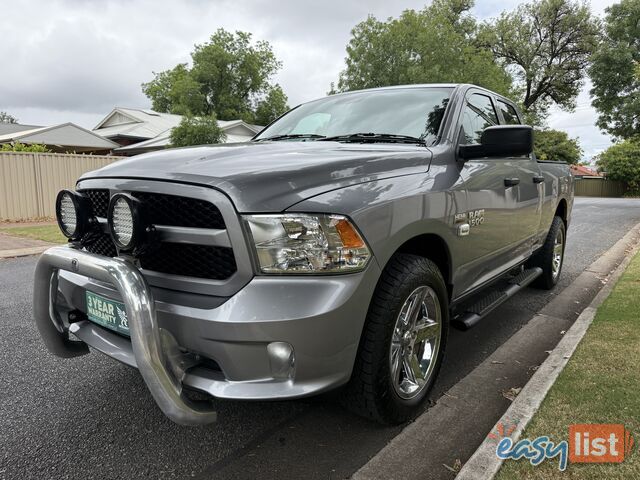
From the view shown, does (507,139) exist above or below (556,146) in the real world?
below

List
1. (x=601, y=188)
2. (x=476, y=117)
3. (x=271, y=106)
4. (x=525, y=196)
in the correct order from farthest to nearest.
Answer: (x=271, y=106) → (x=601, y=188) → (x=525, y=196) → (x=476, y=117)

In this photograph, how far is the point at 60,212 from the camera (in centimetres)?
251

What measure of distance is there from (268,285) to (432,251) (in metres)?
1.21

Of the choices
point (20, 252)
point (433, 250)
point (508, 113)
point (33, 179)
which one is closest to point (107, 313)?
point (433, 250)

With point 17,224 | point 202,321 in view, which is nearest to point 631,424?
point 202,321

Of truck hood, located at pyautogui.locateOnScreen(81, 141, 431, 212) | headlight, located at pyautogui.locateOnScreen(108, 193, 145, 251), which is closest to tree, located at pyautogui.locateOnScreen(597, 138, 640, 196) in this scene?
truck hood, located at pyautogui.locateOnScreen(81, 141, 431, 212)

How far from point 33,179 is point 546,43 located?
36.9 meters

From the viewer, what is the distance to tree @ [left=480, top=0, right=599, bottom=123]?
34438 millimetres

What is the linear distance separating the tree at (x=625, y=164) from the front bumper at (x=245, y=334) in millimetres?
40991

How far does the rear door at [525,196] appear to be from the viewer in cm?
374

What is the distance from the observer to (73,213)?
7.96ft

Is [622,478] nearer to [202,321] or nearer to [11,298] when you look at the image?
[202,321]

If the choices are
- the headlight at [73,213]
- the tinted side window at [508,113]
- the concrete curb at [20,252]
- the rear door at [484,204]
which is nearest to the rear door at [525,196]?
the tinted side window at [508,113]

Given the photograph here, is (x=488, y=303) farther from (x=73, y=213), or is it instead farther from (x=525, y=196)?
(x=73, y=213)
